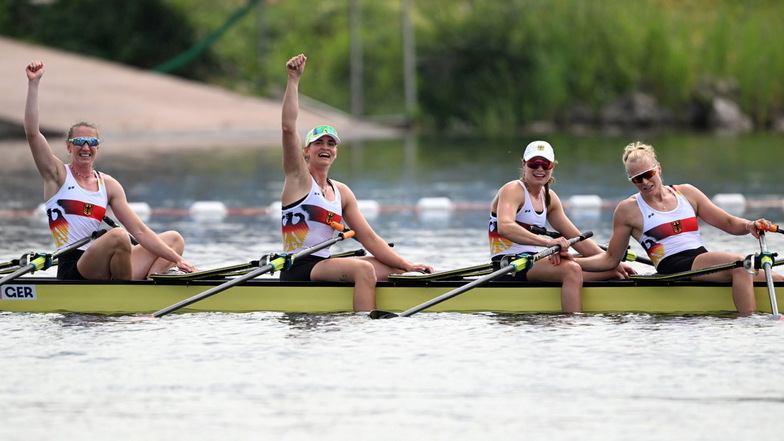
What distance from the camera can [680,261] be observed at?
1080 cm

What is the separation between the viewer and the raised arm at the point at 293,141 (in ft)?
33.8

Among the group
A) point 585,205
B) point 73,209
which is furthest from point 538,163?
point 585,205

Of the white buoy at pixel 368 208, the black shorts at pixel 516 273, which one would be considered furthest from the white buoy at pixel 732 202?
the black shorts at pixel 516 273

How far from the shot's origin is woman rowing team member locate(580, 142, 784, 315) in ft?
34.8

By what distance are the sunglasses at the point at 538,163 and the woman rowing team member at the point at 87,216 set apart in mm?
2830

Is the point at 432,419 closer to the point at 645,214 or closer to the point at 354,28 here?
the point at 645,214

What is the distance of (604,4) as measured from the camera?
45250mm

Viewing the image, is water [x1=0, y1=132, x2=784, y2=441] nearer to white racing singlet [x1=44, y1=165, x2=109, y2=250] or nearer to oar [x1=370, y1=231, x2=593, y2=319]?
oar [x1=370, y1=231, x2=593, y2=319]

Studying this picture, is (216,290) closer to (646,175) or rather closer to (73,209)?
(73,209)

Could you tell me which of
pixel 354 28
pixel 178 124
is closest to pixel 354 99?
pixel 354 28

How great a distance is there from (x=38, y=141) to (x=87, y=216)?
75cm

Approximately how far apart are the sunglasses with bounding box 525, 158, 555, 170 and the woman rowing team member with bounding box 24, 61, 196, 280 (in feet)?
9.29

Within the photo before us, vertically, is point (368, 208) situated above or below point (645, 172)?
above

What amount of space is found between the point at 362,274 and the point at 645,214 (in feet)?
7.46
